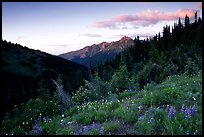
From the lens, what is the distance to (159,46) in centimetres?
11450

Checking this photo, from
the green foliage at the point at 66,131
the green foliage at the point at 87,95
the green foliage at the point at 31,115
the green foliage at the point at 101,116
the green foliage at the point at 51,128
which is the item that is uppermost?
the green foliage at the point at 101,116

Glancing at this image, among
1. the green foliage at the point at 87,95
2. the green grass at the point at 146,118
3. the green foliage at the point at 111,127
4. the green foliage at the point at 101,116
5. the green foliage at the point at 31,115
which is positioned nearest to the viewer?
the green grass at the point at 146,118

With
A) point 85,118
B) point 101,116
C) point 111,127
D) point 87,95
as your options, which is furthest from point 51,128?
point 87,95

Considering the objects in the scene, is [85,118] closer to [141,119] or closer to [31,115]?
[141,119]

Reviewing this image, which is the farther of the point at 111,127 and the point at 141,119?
the point at 141,119

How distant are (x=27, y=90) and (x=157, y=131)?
152 m

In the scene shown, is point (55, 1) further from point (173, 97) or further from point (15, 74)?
point (15, 74)

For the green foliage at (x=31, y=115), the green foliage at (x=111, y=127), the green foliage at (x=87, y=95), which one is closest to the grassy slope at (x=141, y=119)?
the green foliage at (x=111, y=127)

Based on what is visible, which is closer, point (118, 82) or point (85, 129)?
point (85, 129)

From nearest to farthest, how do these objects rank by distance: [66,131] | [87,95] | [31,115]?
[66,131] < [31,115] < [87,95]

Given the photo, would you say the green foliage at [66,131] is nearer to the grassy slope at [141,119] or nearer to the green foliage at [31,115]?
the grassy slope at [141,119]

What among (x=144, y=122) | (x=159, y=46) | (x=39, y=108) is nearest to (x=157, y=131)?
(x=144, y=122)

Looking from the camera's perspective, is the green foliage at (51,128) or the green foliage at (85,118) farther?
the green foliage at (85,118)

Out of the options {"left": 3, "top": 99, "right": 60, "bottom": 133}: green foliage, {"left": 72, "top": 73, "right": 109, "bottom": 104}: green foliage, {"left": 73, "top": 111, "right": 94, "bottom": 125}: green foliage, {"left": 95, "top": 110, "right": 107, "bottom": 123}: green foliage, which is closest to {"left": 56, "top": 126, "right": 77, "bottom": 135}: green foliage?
{"left": 73, "top": 111, "right": 94, "bottom": 125}: green foliage
